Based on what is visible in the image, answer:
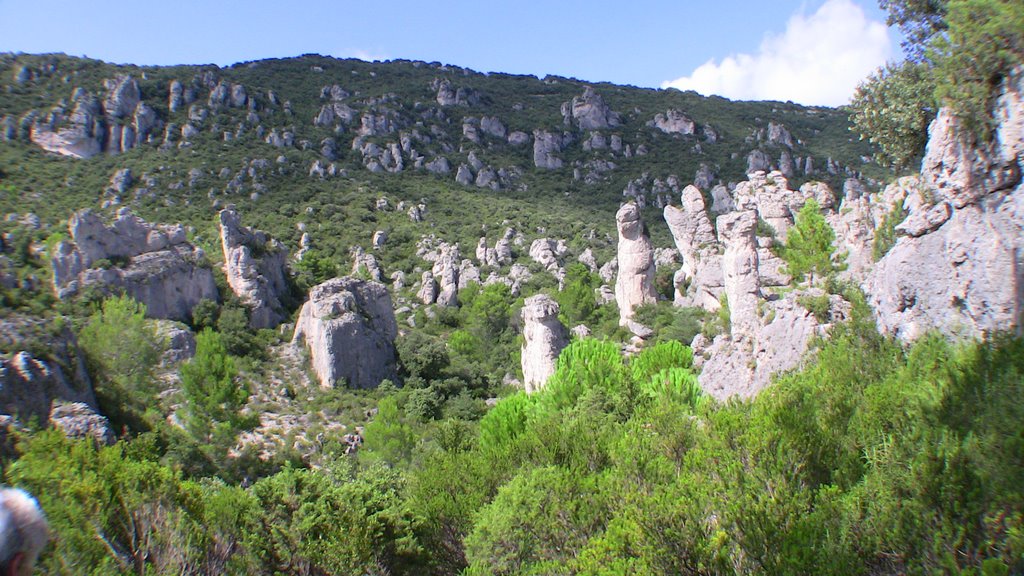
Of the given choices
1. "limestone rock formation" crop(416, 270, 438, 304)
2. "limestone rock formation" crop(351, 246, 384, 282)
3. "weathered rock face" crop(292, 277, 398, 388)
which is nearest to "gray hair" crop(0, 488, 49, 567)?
"weathered rock face" crop(292, 277, 398, 388)

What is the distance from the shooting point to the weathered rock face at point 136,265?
97.3 feet

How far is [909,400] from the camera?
9289 millimetres

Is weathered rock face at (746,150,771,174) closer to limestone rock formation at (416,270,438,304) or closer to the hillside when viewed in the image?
the hillside

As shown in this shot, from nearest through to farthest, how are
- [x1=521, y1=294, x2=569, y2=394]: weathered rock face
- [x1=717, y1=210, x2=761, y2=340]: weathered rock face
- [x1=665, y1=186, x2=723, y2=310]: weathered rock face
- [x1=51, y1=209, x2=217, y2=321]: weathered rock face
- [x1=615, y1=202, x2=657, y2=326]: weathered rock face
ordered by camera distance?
[x1=717, y1=210, x2=761, y2=340]: weathered rock face → [x1=521, y1=294, x2=569, y2=394]: weathered rock face → [x1=51, y1=209, x2=217, y2=321]: weathered rock face → [x1=665, y1=186, x2=723, y2=310]: weathered rock face → [x1=615, y1=202, x2=657, y2=326]: weathered rock face

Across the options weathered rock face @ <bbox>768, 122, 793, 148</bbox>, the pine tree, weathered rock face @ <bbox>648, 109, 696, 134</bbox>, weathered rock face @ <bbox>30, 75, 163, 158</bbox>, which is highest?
weathered rock face @ <bbox>648, 109, 696, 134</bbox>

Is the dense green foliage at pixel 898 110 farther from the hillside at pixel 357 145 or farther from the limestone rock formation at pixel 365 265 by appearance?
the hillside at pixel 357 145

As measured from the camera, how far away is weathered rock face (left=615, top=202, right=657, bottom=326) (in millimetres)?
38938

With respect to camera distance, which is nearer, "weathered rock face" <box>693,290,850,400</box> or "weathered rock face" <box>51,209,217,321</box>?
"weathered rock face" <box>693,290,850,400</box>

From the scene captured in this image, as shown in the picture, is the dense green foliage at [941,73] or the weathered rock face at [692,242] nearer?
the dense green foliage at [941,73]

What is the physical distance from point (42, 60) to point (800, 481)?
103m

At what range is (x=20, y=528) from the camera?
2.15 meters

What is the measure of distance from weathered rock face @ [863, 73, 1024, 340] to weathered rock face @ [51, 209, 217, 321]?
3250 centimetres

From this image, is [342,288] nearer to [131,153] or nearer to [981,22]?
[981,22]

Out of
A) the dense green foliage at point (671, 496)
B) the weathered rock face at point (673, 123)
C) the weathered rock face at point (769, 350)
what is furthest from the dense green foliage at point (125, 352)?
the weathered rock face at point (673, 123)
